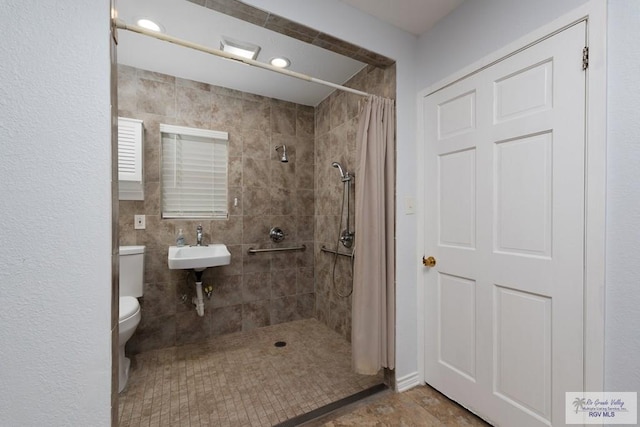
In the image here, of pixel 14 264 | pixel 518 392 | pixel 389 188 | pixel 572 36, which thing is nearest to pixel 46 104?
pixel 14 264

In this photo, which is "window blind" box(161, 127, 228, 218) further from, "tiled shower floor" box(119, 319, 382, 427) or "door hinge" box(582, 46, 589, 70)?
"door hinge" box(582, 46, 589, 70)

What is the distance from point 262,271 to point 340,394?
1.40 m

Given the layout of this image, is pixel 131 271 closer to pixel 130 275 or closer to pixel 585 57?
pixel 130 275

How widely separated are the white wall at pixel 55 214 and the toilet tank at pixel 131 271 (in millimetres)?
1303

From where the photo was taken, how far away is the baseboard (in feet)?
5.58

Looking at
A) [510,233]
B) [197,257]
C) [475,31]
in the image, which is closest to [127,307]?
[197,257]

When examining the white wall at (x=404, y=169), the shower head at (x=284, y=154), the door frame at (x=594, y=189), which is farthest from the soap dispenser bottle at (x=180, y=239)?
the door frame at (x=594, y=189)

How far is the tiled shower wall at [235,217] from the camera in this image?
2.28 meters

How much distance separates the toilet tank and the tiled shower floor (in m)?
0.57

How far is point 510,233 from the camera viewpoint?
1330mm

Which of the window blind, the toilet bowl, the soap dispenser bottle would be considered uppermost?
the window blind

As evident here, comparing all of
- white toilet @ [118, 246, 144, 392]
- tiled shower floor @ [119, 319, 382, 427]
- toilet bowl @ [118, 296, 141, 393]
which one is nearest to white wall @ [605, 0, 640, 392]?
tiled shower floor @ [119, 319, 382, 427]

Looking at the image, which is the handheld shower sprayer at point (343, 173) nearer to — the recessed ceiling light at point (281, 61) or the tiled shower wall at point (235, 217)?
the tiled shower wall at point (235, 217)

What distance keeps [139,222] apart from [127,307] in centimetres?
76
